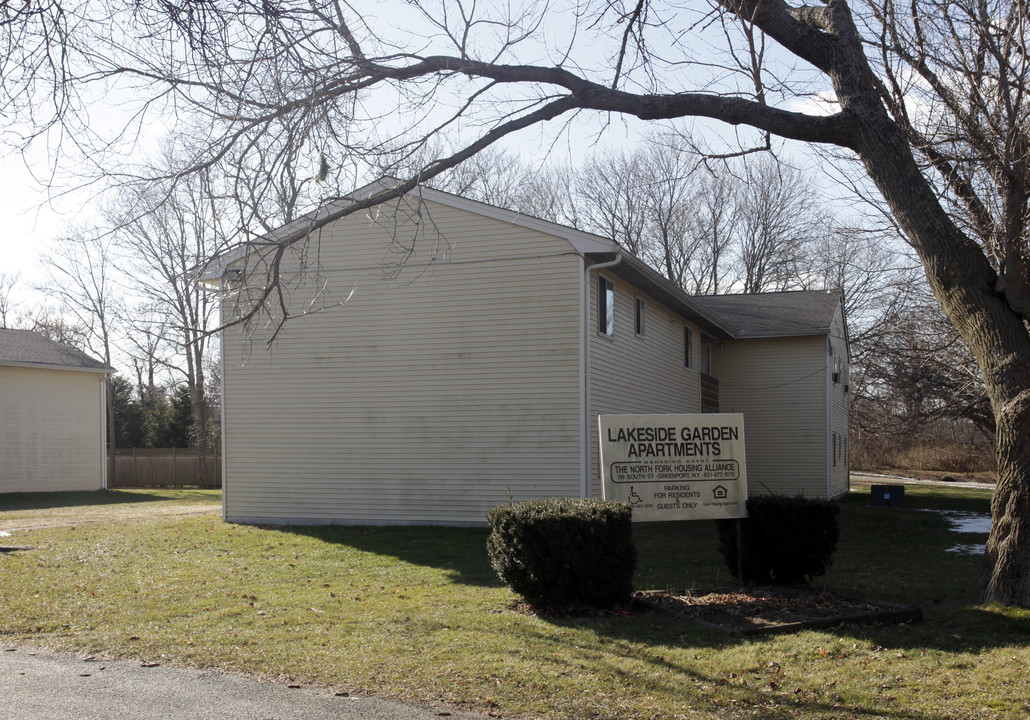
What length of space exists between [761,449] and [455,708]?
21.5m

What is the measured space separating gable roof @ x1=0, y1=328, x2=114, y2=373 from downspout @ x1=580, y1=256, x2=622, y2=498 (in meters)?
20.4

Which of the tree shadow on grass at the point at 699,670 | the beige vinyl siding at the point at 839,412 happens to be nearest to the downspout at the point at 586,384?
the tree shadow on grass at the point at 699,670

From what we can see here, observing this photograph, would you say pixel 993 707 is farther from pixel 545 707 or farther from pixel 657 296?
pixel 657 296

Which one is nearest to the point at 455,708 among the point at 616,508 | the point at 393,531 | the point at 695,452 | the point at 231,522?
the point at 616,508

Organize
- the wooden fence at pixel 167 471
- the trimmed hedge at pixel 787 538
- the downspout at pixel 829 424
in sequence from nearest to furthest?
1. the trimmed hedge at pixel 787 538
2. the downspout at pixel 829 424
3. the wooden fence at pixel 167 471

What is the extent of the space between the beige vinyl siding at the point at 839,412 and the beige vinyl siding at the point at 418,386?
12.3 metres

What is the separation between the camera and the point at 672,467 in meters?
9.86

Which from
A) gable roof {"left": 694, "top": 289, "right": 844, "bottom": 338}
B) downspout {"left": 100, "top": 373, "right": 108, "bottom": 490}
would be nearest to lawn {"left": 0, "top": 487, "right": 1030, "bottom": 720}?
gable roof {"left": 694, "top": 289, "right": 844, "bottom": 338}

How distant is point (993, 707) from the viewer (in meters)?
5.72

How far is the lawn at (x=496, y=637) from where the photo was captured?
5.99m

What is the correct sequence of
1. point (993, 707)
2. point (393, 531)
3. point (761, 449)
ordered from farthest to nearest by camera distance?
point (761, 449) → point (393, 531) → point (993, 707)

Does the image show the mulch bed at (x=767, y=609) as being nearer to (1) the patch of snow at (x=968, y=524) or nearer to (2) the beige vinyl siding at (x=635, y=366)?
(1) the patch of snow at (x=968, y=524)

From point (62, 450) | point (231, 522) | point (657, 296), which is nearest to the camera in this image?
point (231, 522)

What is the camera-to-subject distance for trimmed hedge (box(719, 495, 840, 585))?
963 centimetres
